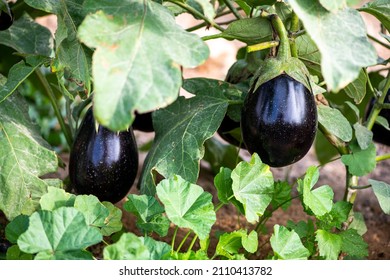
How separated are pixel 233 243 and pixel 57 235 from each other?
292 millimetres

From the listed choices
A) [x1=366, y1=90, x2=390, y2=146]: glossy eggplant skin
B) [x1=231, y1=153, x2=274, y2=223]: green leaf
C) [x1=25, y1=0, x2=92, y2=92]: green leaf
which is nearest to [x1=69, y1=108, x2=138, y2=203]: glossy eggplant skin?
[x1=25, y1=0, x2=92, y2=92]: green leaf

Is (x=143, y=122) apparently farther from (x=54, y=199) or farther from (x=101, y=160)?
(x=54, y=199)

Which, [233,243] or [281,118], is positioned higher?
[281,118]

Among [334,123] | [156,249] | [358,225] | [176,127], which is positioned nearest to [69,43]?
[176,127]

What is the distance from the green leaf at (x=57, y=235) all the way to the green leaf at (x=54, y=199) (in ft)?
0.23

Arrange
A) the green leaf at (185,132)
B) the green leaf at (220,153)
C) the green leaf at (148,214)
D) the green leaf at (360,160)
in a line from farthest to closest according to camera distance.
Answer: the green leaf at (220,153) < the green leaf at (360,160) < the green leaf at (185,132) < the green leaf at (148,214)

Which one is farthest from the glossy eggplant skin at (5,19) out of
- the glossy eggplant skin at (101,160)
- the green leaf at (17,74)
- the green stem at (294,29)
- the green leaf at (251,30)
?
the green stem at (294,29)

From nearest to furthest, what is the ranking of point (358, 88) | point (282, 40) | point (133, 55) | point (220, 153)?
1. point (133, 55)
2. point (282, 40)
3. point (358, 88)
4. point (220, 153)

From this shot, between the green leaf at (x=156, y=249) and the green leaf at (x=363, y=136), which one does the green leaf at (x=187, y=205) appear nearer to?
the green leaf at (x=156, y=249)

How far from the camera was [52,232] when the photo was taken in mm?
897

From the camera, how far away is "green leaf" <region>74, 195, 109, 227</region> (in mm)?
1002

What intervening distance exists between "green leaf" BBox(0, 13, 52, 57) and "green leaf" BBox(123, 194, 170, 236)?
50 cm

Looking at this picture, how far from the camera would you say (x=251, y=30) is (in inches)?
45.8

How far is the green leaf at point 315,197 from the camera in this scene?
110 centimetres
